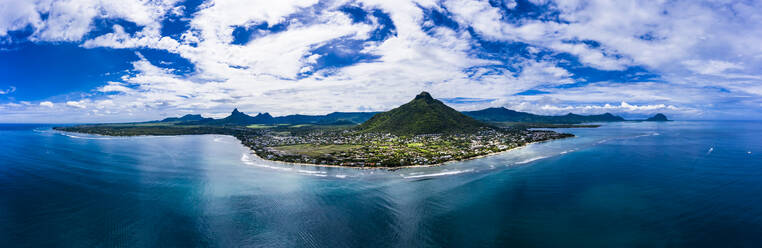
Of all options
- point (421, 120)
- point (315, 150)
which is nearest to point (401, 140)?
point (315, 150)

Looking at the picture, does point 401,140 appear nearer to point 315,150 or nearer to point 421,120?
point 315,150

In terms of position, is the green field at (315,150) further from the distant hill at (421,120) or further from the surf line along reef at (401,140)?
the distant hill at (421,120)

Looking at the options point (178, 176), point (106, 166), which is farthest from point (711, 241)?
point (106, 166)

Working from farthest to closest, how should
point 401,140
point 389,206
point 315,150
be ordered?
point 401,140
point 315,150
point 389,206

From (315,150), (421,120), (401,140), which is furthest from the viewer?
(421,120)

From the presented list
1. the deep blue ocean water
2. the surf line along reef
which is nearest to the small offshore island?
the surf line along reef

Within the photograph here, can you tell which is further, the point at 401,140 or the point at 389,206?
the point at 401,140

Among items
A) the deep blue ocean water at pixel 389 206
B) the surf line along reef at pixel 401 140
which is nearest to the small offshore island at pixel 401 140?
Result: the surf line along reef at pixel 401 140
